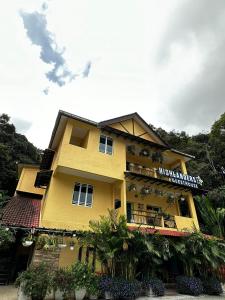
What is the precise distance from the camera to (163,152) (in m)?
19.5

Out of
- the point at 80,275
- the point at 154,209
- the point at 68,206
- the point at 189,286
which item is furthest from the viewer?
the point at 154,209

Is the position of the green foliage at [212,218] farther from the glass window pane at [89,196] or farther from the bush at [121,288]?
the bush at [121,288]

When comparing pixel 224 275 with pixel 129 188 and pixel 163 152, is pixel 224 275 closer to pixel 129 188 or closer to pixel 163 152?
pixel 129 188

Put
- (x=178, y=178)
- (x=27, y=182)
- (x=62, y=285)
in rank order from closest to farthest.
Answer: (x=62, y=285)
(x=178, y=178)
(x=27, y=182)

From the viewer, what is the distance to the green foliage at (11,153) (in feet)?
89.1

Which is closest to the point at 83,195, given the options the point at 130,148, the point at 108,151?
the point at 108,151

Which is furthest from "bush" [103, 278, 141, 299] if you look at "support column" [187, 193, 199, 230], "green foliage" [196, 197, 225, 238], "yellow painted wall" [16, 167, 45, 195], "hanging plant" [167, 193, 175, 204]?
"green foliage" [196, 197, 225, 238]

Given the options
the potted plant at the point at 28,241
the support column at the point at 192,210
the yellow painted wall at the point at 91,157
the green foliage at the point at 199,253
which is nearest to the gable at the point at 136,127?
the yellow painted wall at the point at 91,157

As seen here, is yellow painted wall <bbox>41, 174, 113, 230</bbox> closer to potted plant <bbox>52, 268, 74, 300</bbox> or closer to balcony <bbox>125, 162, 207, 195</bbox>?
balcony <bbox>125, 162, 207, 195</bbox>

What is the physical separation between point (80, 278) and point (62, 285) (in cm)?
82

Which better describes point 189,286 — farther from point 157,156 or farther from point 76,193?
point 157,156

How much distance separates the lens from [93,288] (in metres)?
9.27

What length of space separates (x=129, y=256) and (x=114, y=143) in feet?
28.5

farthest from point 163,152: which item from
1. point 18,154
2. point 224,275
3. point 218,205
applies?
point 18,154
